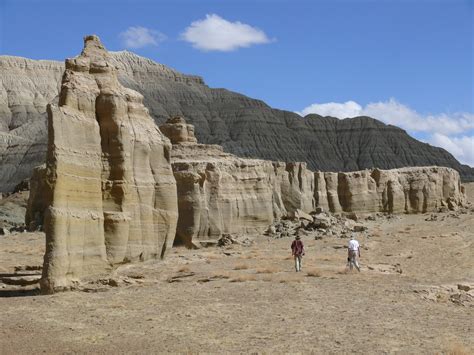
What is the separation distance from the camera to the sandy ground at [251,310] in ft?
43.6

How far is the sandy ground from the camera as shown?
43.6 ft

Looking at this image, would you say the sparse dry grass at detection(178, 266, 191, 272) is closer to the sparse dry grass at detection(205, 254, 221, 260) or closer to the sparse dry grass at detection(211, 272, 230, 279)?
the sparse dry grass at detection(211, 272, 230, 279)

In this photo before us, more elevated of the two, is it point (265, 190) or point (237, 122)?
point (237, 122)

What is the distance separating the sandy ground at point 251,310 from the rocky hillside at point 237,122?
9795 cm

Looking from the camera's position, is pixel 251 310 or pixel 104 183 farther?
pixel 104 183

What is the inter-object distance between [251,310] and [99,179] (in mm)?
8113

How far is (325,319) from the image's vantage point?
619 inches

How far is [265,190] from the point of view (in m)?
48.7

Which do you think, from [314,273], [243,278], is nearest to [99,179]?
[243,278]

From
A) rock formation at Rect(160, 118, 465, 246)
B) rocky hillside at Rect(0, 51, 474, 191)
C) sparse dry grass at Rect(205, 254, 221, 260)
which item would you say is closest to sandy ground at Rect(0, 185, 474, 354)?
sparse dry grass at Rect(205, 254, 221, 260)

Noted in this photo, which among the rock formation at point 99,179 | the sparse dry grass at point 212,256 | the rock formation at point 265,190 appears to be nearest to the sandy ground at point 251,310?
the rock formation at point 99,179

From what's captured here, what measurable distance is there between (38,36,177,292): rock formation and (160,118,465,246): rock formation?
41.3ft

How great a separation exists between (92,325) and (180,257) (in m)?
14.7

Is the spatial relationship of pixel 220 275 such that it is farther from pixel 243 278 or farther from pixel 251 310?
pixel 251 310
